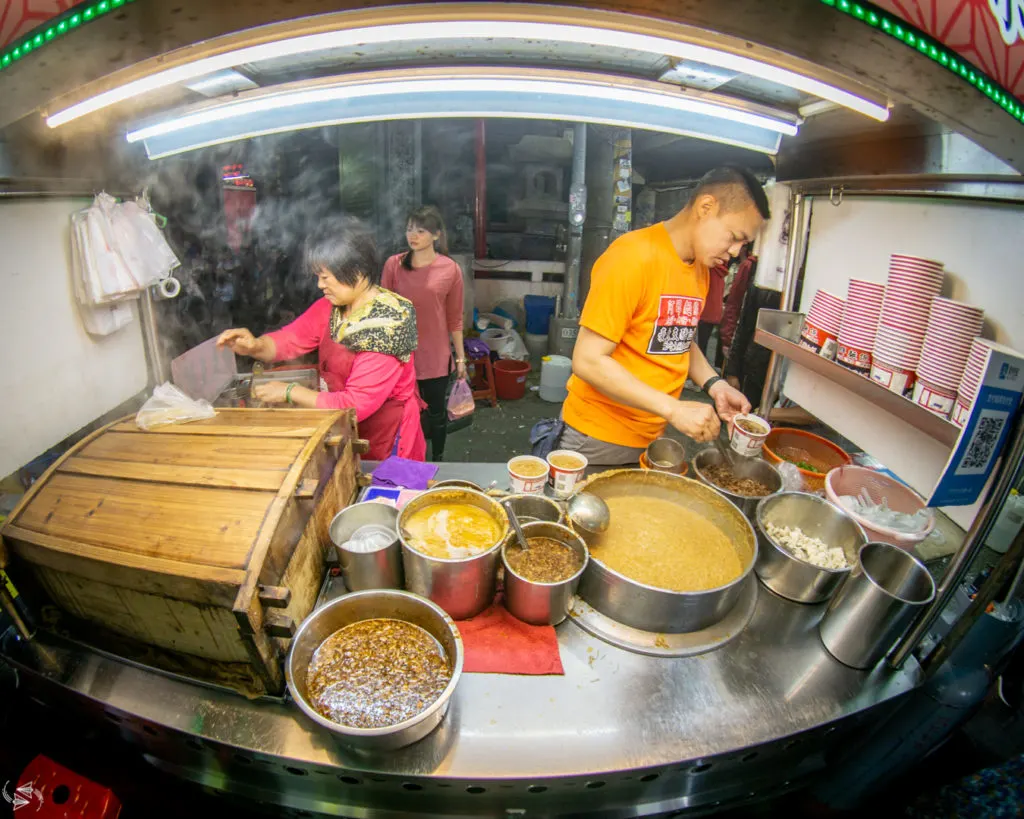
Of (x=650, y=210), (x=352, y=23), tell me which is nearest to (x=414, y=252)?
(x=352, y=23)

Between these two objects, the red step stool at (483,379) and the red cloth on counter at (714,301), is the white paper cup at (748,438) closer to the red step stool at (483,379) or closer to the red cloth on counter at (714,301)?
the red cloth on counter at (714,301)

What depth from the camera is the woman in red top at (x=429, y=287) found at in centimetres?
452

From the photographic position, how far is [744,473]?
8.39 feet

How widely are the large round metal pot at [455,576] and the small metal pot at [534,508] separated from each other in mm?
178

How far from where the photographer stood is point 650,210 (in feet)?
45.2

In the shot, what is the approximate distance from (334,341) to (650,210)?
13.0 metres

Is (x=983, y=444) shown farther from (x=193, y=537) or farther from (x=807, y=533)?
(x=193, y=537)

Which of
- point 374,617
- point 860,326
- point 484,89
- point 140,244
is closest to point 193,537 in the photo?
point 374,617

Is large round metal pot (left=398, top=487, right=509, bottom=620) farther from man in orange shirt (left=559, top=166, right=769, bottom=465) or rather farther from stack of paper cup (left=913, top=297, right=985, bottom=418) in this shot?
stack of paper cup (left=913, top=297, right=985, bottom=418)

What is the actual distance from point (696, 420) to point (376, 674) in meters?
1.75

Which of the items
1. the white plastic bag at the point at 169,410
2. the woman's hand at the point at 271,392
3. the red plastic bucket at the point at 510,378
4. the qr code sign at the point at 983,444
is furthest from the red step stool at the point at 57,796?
the red plastic bucket at the point at 510,378

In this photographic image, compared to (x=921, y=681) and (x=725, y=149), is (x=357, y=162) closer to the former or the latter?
(x=725, y=149)

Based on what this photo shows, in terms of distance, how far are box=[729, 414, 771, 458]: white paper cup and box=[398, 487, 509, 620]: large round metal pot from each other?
1.24 metres

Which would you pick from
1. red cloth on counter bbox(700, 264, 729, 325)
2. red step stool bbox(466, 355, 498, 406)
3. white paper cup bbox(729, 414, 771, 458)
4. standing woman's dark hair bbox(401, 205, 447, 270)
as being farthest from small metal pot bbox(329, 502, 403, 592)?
red cloth on counter bbox(700, 264, 729, 325)
